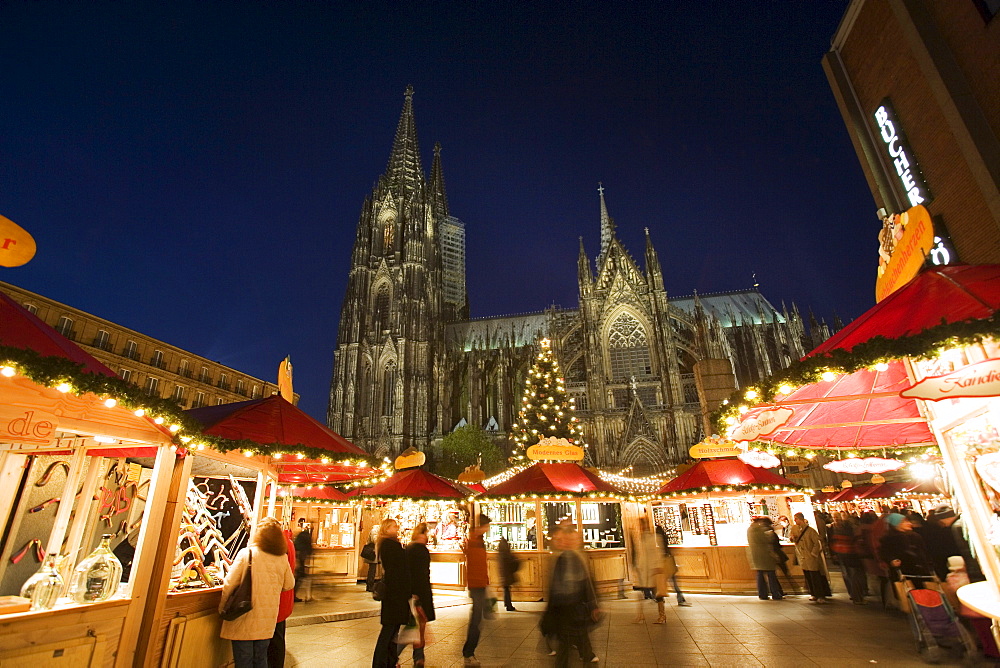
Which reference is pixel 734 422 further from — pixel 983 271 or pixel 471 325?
pixel 471 325

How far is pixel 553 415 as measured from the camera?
27078 millimetres

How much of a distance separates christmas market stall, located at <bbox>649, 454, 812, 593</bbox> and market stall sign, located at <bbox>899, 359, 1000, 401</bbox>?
846 cm

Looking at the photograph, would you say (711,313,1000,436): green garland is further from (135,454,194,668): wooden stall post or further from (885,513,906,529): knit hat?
(135,454,194,668): wooden stall post

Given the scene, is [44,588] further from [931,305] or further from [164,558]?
[931,305]

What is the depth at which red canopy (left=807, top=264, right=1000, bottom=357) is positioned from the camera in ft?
10.9

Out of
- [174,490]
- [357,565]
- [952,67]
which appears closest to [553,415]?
Result: [357,565]

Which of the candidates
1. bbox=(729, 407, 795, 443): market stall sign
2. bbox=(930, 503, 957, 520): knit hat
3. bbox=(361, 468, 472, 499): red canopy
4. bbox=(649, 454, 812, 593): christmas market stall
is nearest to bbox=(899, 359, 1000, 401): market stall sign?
bbox=(729, 407, 795, 443): market stall sign

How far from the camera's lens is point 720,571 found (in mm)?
11047

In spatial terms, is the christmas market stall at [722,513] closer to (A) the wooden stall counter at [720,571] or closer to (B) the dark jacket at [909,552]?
(A) the wooden stall counter at [720,571]

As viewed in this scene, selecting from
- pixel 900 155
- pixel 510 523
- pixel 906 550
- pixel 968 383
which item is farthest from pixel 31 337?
pixel 900 155

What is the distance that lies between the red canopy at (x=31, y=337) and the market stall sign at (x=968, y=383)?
5.73 m

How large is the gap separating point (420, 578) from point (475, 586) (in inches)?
44.9

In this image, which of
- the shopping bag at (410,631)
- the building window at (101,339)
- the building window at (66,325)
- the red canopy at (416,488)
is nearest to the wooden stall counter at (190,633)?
the shopping bag at (410,631)

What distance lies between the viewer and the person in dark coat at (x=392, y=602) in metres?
4.43
